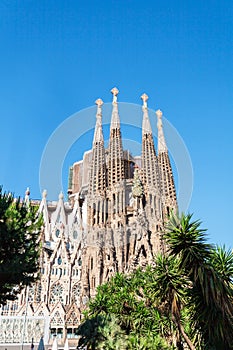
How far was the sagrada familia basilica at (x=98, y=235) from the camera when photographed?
45.8 meters

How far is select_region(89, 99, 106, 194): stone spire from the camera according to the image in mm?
52419

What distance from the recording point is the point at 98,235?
48.9m

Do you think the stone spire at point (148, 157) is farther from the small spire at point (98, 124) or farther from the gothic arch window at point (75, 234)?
the gothic arch window at point (75, 234)

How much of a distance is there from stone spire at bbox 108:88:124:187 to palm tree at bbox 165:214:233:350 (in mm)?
39061

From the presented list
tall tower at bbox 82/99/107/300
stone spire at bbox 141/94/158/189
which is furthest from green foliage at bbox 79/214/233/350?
stone spire at bbox 141/94/158/189

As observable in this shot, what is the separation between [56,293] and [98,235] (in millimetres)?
9843

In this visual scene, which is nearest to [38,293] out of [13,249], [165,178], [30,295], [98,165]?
[30,295]

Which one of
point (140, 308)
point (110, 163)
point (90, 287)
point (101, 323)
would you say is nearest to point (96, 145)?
point (110, 163)

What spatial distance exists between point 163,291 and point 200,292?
1.60 m

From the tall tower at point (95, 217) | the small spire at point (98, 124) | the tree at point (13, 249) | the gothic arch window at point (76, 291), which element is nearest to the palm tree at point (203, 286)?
the tree at point (13, 249)

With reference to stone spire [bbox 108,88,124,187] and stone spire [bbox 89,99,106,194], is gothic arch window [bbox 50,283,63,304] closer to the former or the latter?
stone spire [bbox 89,99,106,194]

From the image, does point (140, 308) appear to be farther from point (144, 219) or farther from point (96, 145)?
point (96, 145)

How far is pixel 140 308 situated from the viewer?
68.2ft

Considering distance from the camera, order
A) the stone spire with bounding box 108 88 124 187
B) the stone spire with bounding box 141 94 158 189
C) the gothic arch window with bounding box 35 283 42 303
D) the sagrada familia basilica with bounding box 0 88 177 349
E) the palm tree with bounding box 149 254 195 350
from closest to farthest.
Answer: the palm tree with bounding box 149 254 195 350 → the sagrada familia basilica with bounding box 0 88 177 349 → the gothic arch window with bounding box 35 283 42 303 → the stone spire with bounding box 108 88 124 187 → the stone spire with bounding box 141 94 158 189
